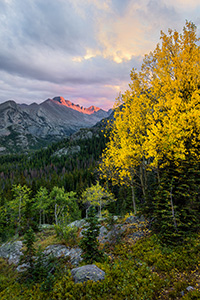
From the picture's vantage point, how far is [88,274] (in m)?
7.41

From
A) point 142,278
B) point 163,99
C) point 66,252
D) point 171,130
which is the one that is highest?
point 163,99

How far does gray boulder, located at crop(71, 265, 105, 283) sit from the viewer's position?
7258 millimetres

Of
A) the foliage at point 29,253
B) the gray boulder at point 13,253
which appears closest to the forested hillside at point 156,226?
the foliage at point 29,253

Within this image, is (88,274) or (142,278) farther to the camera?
(88,274)

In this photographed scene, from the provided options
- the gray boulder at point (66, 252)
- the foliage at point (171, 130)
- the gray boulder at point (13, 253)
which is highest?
the foliage at point (171, 130)

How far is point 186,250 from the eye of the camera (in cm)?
785

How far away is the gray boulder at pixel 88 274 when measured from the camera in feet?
23.8

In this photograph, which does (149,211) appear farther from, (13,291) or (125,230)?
(13,291)

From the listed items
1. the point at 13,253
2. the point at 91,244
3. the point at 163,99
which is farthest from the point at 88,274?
the point at 13,253

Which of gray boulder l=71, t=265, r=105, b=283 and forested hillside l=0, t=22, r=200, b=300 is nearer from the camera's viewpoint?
forested hillside l=0, t=22, r=200, b=300

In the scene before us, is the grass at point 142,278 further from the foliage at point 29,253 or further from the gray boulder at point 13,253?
the gray boulder at point 13,253

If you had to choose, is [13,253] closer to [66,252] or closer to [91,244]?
[66,252]

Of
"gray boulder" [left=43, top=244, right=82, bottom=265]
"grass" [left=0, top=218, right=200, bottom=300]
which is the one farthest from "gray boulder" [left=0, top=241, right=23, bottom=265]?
"grass" [left=0, top=218, right=200, bottom=300]

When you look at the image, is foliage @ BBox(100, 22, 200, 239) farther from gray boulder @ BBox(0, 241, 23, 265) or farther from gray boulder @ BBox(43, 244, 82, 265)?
gray boulder @ BBox(0, 241, 23, 265)
